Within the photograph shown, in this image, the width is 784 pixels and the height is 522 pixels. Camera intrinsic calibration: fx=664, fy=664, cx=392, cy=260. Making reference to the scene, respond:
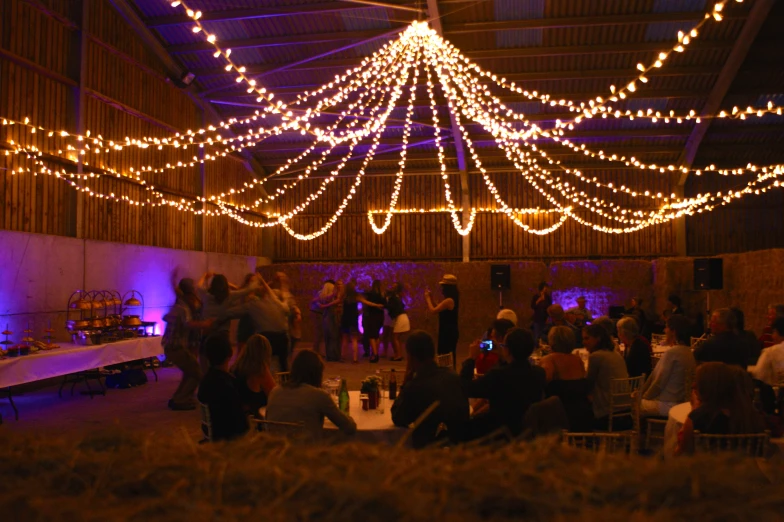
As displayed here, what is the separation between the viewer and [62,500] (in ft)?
3.50

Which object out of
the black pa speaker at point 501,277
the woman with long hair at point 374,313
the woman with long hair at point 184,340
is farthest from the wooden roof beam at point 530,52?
the woman with long hair at point 184,340

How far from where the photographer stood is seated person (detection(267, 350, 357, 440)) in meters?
3.47

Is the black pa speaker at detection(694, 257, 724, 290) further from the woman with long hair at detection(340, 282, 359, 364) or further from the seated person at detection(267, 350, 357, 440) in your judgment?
the seated person at detection(267, 350, 357, 440)

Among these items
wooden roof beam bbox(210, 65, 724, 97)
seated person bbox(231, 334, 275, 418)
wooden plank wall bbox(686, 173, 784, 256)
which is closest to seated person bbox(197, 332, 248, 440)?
seated person bbox(231, 334, 275, 418)

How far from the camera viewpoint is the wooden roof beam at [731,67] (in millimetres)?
10883

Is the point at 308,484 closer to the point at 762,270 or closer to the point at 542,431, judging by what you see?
→ the point at 542,431

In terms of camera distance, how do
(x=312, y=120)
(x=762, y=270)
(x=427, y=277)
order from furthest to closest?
(x=312, y=120), (x=427, y=277), (x=762, y=270)

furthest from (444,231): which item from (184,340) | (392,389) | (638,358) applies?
(392,389)

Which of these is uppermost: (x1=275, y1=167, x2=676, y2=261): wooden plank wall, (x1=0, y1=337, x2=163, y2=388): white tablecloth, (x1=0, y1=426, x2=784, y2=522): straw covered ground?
(x1=275, y1=167, x2=676, y2=261): wooden plank wall

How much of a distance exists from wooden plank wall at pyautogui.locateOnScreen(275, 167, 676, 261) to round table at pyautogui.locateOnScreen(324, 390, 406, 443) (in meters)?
13.0

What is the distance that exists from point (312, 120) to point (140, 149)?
14.1ft

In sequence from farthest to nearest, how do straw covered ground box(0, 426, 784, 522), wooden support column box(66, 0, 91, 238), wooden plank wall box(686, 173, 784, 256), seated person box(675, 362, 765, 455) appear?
1. wooden plank wall box(686, 173, 784, 256)
2. wooden support column box(66, 0, 91, 238)
3. seated person box(675, 362, 765, 455)
4. straw covered ground box(0, 426, 784, 522)

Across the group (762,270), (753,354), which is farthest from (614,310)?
(753,354)

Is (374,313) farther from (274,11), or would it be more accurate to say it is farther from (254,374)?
(254,374)
